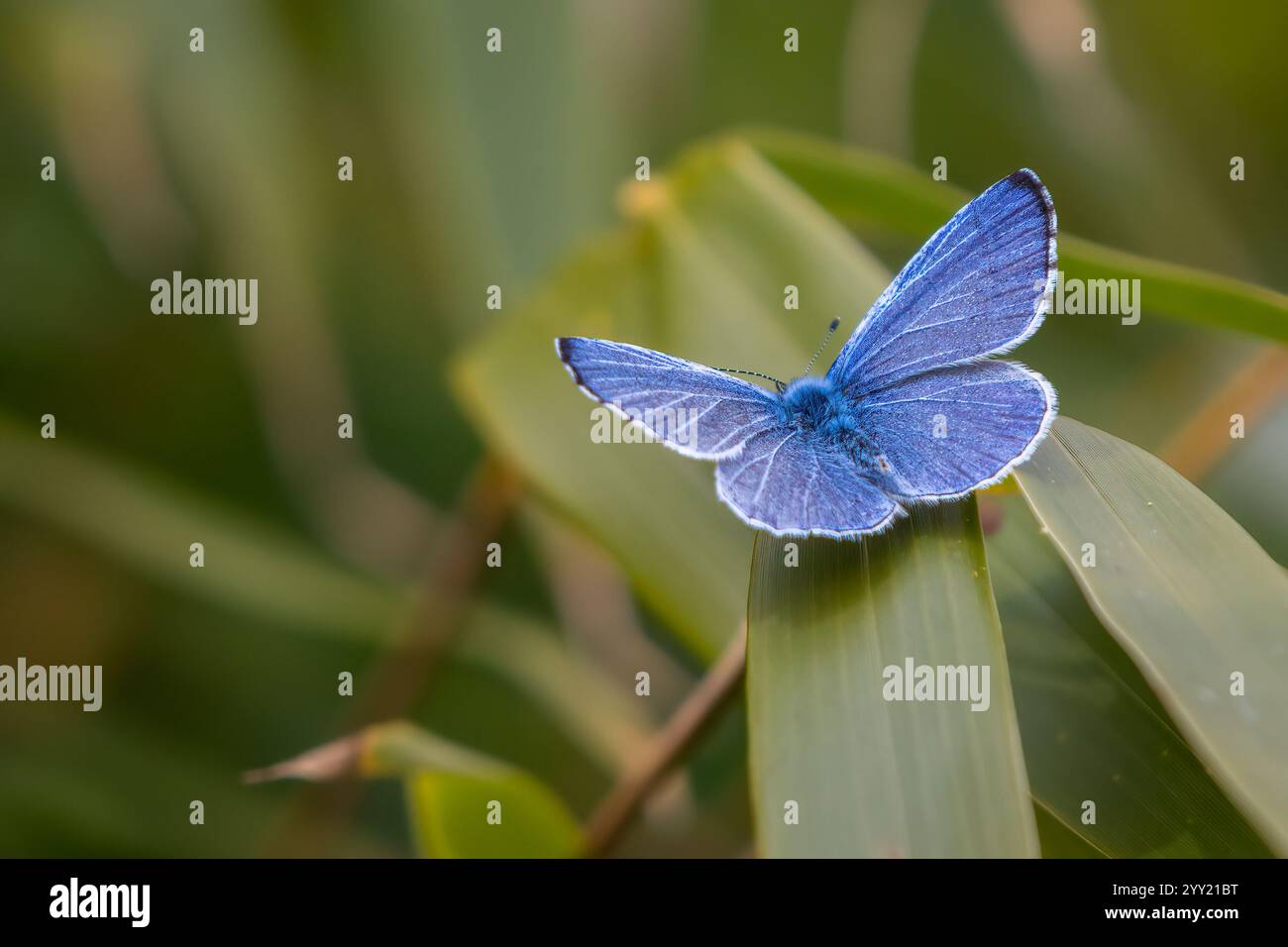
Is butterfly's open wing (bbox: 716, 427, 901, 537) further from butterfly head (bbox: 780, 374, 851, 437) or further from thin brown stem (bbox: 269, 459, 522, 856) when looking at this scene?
thin brown stem (bbox: 269, 459, 522, 856)

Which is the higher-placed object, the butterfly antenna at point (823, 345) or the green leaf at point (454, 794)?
the butterfly antenna at point (823, 345)

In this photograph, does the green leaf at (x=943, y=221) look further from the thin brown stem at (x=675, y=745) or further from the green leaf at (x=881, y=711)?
the thin brown stem at (x=675, y=745)

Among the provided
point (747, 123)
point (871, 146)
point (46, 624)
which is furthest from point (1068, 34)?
point (46, 624)

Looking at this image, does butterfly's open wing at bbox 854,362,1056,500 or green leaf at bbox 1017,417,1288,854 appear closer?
green leaf at bbox 1017,417,1288,854

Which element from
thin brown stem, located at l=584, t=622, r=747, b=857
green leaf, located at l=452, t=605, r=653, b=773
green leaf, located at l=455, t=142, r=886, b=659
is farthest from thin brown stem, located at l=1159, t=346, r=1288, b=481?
green leaf, located at l=452, t=605, r=653, b=773

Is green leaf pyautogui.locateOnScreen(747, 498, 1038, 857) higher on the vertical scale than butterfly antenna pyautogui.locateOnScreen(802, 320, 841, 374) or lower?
lower

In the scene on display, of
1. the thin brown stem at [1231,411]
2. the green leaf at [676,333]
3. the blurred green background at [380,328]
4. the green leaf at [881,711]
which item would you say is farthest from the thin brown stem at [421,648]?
the thin brown stem at [1231,411]
